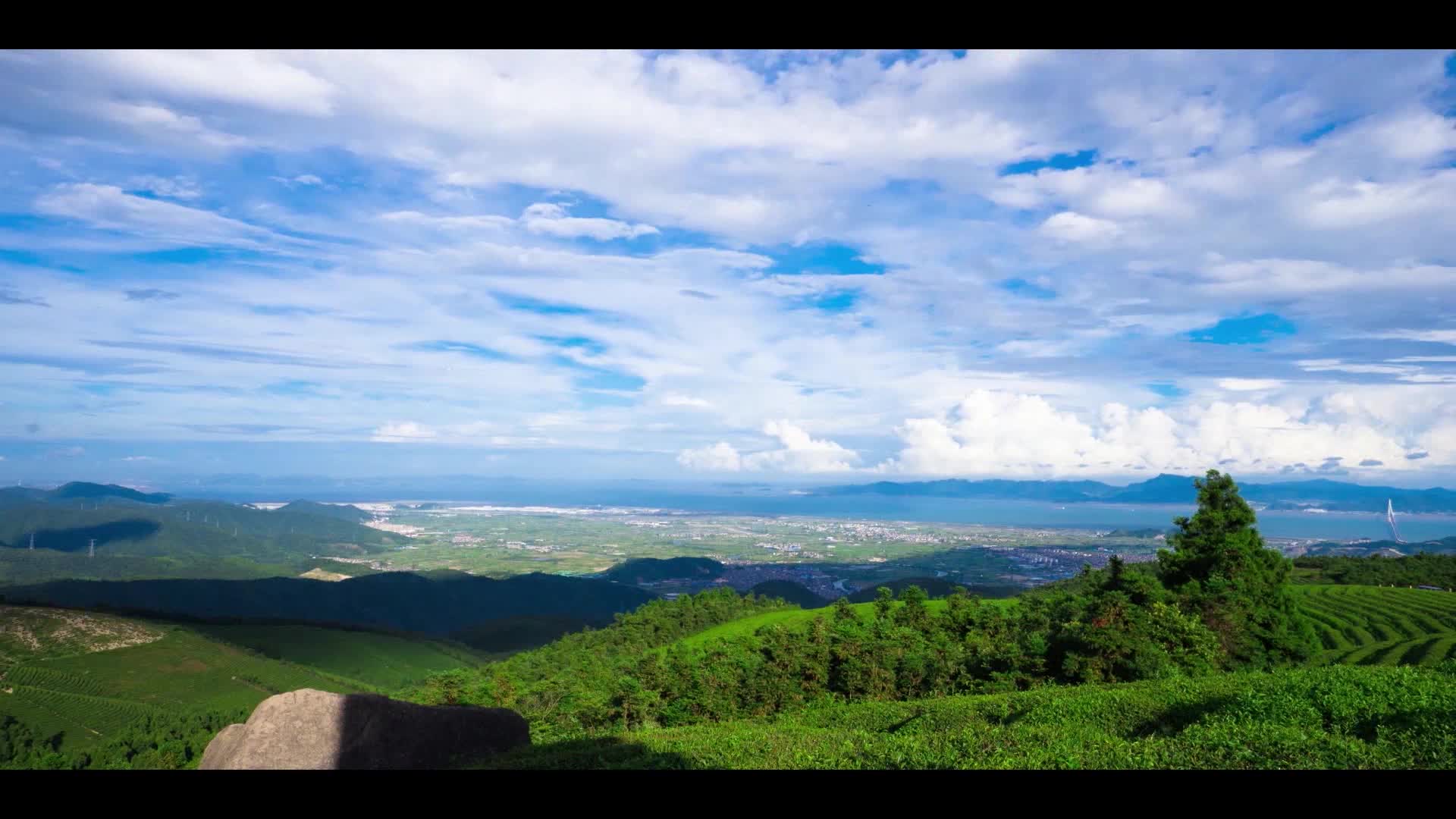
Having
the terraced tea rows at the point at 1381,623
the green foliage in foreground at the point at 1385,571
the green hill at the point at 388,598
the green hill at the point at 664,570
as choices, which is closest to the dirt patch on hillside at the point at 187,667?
the green hill at the point at 388,598

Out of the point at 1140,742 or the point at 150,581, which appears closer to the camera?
the point at 1140,742

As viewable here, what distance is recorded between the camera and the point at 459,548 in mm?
199000

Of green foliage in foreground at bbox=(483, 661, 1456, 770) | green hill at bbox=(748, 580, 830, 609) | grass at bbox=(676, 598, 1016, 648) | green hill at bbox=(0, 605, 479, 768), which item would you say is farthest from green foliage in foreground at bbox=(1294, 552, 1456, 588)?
green hill at bbox=(0, 605, 479, 768)

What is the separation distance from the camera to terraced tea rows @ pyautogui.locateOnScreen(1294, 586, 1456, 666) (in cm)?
2321

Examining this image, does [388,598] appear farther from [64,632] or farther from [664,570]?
[64,632]

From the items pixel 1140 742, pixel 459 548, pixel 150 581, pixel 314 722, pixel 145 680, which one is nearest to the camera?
pixel 1140 742

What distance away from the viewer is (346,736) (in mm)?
11469

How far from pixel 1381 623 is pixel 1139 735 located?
3454 centimetres

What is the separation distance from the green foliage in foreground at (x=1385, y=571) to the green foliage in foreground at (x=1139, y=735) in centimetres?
5102

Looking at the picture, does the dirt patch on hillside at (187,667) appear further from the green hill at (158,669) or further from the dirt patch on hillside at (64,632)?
the dirt patch on hillside at (64,632)

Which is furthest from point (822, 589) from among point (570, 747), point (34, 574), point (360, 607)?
point (34, 574)
